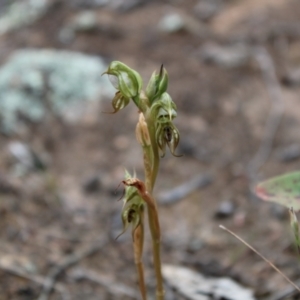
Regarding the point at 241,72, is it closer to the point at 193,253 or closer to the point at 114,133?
the point at 114,133

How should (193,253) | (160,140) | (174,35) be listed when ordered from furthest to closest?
(174,35)
(193,253)
(160,140)

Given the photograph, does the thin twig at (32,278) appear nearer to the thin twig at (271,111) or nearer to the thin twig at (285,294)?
the thin twig at (285,294)

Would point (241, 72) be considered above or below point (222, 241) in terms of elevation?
above

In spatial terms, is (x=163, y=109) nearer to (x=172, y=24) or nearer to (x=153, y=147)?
(x=153, y=147)

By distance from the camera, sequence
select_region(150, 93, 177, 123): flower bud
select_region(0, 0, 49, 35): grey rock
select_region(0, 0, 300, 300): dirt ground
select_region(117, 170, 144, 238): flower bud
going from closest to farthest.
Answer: select_region(150, 93, 177, 123): flower bud → select_region(117, 170, 144, 238): flower bud → select_region(0, 0, 300, 300): dirt ground → select_region(0, 0, 49, 35): grey rock

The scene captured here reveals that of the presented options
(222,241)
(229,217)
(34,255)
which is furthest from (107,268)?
(229,217)

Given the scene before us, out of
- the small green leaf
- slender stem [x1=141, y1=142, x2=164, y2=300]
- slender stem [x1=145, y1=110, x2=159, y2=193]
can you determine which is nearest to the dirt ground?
the small green leaf

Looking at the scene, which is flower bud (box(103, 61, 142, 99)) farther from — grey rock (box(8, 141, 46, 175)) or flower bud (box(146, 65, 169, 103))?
grey rock (box(8, 141, 46, 175))

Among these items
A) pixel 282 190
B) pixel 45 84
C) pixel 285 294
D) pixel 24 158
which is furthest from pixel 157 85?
pixel 45 84
